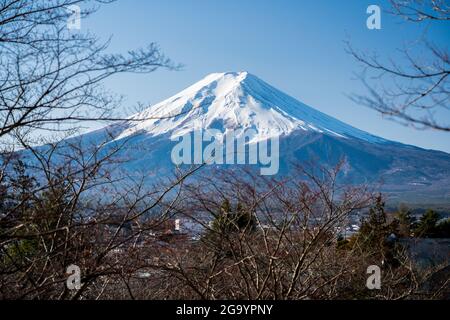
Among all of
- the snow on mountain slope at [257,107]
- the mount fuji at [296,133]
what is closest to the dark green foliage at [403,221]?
the mount fuji at [296,133]

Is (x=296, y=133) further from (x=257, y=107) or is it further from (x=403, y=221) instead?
(x=403, y=221)

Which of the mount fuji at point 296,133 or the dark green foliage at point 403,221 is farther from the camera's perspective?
the mount fuji at point 296,133

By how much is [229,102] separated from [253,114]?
5.88m

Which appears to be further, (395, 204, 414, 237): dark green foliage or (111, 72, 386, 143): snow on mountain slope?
(111, 72, 386, 143): snow on mountain slope

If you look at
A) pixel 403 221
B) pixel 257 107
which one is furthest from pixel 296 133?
pixel 403 221

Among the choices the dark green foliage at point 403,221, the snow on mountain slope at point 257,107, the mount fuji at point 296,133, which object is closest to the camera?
the dark green foliage at point 403,221

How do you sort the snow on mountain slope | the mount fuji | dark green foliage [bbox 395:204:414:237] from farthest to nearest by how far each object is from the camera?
the snow on mountain slope, the mount fuji, dark green foliage [bbox 395:204:414:237]

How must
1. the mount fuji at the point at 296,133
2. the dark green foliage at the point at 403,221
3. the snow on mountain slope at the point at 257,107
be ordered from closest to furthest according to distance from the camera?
1. the dark green foliage at the point at 403,221
2. the mount fuji at the point at 296,133
3. the snow on mountain slope at the point at 257,107

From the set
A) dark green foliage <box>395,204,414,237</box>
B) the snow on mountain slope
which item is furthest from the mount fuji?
dark green foliage <box>395,204,414,237</box>

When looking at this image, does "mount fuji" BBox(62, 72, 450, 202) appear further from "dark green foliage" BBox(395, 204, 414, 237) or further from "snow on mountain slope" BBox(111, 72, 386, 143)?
"dark green foliage" BBox(395, 204, 414, 237)

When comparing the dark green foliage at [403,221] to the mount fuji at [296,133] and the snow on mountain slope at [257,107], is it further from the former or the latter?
the snow on mountain slope at [257,107]

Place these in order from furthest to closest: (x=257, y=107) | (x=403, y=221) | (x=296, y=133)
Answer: (x=296, y=133)
(x=257, y=107)
(x=403, y=221)
